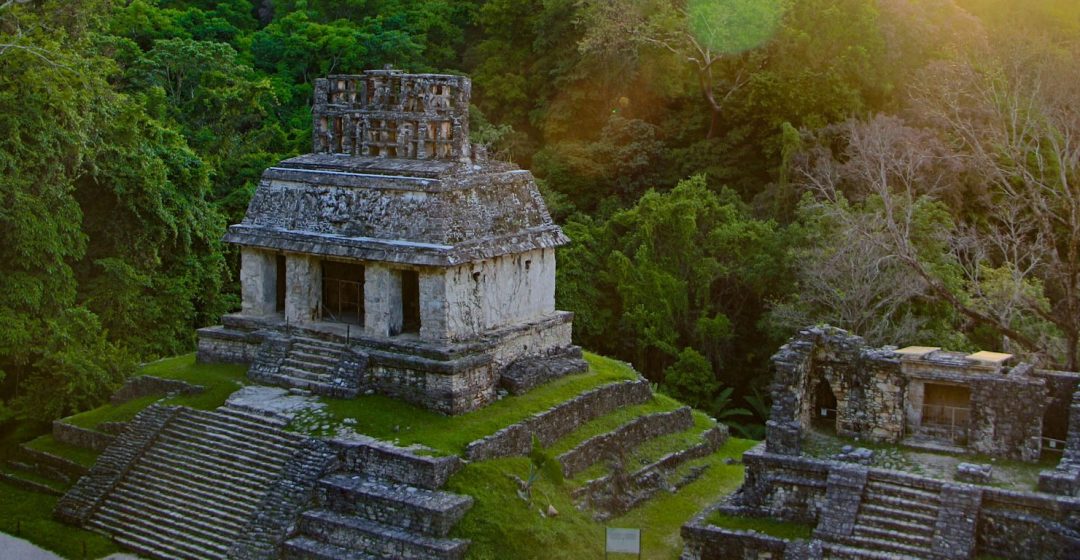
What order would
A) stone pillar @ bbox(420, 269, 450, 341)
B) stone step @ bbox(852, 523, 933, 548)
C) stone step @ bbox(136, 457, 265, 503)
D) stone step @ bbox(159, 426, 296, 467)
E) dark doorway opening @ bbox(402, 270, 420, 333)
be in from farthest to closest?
1. dark doorway opening @ bbox(402, 270, 420, 333)
2. stone pillar @ bbox(420, 269, 450, 341)
3. stone step @ bbox(159, 426, 296, 467)
4. stone step @ bbox(136, 457, 265, 503)
5. stone step @ bbox(852, 523, 933, 548)

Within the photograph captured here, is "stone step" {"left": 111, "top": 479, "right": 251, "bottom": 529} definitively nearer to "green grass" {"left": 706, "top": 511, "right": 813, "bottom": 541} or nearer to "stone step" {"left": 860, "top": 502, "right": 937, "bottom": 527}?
"green grass" {"left": 706, "top": 511, "right": 813, "bottom": 541}

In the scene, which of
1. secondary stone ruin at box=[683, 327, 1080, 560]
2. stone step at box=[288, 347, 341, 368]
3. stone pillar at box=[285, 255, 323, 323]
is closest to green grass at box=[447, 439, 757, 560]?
secondary stone ruin at box=[683, 327, 1080, 560]

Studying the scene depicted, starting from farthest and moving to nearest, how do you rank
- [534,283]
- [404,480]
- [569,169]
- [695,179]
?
[569,169]
[695,179]
[534,283]
[404,480]

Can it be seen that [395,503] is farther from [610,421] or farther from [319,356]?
[610,421]

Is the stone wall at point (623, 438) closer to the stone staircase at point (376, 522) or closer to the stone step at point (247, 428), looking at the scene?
the stone staircase at point (376, 522)

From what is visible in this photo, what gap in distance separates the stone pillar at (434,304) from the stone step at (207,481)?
11.1 feet

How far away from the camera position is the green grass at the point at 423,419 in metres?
16.4

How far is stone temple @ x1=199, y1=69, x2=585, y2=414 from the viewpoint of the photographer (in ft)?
58.1

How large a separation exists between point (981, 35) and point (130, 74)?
2198 centimetres

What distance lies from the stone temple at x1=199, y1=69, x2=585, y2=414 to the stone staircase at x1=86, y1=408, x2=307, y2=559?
1405 mm

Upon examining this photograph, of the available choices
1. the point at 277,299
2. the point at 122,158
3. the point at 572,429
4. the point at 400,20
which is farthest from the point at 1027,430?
the point at 400,20

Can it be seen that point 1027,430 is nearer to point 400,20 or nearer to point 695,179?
point 695,179

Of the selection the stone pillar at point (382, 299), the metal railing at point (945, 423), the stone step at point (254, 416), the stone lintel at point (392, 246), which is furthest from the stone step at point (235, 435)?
the metal railing at point (945, 423)

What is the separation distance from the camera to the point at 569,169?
33.3 metres
